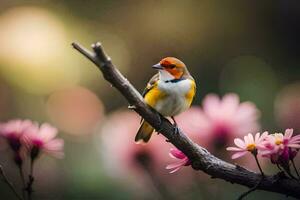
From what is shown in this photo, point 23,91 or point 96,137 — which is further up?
point 23,91

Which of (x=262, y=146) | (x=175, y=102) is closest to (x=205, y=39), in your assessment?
(x=175, y=102)

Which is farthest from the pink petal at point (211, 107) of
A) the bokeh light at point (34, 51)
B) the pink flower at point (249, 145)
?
the bokeh light at point (34, 51)

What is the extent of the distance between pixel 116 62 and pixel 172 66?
870 millimetres

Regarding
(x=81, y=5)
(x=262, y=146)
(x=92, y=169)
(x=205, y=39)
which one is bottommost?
(x=92, y=169)

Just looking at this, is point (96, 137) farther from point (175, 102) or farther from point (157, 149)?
point (175, 102)

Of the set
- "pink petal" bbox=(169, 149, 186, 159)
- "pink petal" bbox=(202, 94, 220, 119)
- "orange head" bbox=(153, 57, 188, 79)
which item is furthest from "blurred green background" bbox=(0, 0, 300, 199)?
"pink petal" bbox=(169, 149, 186, 159)

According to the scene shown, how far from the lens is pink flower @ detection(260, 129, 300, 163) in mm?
495

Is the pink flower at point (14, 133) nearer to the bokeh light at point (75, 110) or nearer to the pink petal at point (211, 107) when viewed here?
the pink petal at point (211, 107)

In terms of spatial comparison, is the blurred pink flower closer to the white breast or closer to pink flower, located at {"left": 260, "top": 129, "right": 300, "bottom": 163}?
the white breast

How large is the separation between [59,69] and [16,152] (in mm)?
804

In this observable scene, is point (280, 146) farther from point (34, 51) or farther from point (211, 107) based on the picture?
point (34, 51)

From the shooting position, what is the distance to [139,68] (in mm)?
1740

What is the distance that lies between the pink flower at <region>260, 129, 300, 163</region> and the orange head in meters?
0.19

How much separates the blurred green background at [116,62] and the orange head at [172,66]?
1.14ft
